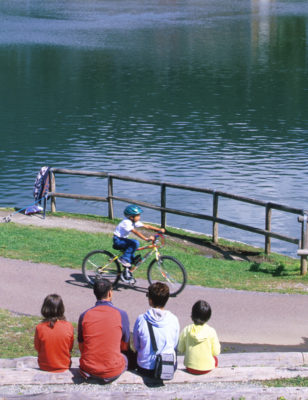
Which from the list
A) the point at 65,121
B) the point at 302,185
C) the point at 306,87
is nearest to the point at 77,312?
the point at 302,185

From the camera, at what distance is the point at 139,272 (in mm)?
14820

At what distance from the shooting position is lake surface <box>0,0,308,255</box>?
107 feet

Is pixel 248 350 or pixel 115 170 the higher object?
pixel 248 350

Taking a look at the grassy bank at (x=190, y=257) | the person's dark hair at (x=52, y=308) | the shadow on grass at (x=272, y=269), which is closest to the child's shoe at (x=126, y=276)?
the grassy bank at (x=190, y=257)

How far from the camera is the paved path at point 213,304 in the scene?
1110cm

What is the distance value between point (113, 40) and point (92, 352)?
83287 mm

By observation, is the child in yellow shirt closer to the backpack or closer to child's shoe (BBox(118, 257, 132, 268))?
the backpack

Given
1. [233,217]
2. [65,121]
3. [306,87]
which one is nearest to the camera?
[233,217]

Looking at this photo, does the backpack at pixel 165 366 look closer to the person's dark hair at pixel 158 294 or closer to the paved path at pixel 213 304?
the person's dark hair at pixel 158 294

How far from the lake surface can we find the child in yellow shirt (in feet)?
52.1

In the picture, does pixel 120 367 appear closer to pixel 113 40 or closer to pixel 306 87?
pixel 306 87

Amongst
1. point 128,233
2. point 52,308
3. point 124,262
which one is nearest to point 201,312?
point 52,308

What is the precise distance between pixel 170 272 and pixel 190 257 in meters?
3.46

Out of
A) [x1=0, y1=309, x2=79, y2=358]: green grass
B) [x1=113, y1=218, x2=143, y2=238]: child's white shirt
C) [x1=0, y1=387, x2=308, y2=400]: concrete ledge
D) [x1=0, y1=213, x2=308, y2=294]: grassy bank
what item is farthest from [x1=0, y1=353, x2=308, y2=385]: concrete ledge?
[x1=0, y1=213, x2=308, y2=294]: grassy bank
